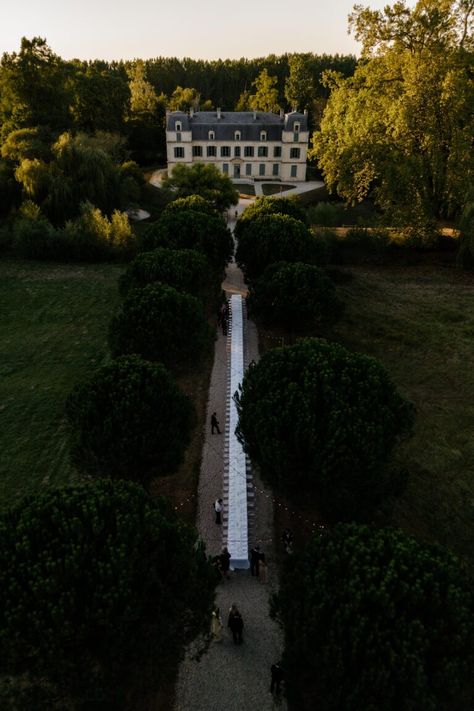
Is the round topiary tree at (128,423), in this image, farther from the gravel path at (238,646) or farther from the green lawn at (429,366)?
the green lawn at (429,366)

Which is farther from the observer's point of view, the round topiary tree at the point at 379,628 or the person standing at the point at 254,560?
the person standing at the point at 254,560

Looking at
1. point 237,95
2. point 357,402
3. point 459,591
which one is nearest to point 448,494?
point 357,402

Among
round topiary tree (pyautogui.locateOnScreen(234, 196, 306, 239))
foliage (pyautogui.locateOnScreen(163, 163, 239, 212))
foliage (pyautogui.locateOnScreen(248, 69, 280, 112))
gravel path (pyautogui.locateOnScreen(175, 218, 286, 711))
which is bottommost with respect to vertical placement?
gravel path (pyautogui.locateOnScreen(175, 218, 286, 711))

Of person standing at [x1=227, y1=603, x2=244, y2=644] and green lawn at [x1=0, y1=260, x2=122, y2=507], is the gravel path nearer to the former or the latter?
person standing at [x1=227, y1=603, x2=244, y2=644]

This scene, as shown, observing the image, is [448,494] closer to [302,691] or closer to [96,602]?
[302,691]

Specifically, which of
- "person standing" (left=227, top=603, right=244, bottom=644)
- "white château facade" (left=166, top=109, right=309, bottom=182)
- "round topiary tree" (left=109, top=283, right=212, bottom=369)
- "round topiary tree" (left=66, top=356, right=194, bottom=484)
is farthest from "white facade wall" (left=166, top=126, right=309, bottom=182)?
"person standing" (left=227, top=603, right=244, bottom=644)

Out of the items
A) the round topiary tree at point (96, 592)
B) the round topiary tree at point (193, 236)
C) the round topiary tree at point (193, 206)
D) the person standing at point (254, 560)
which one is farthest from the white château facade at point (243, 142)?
the round topiary tree at point (96, 592)
